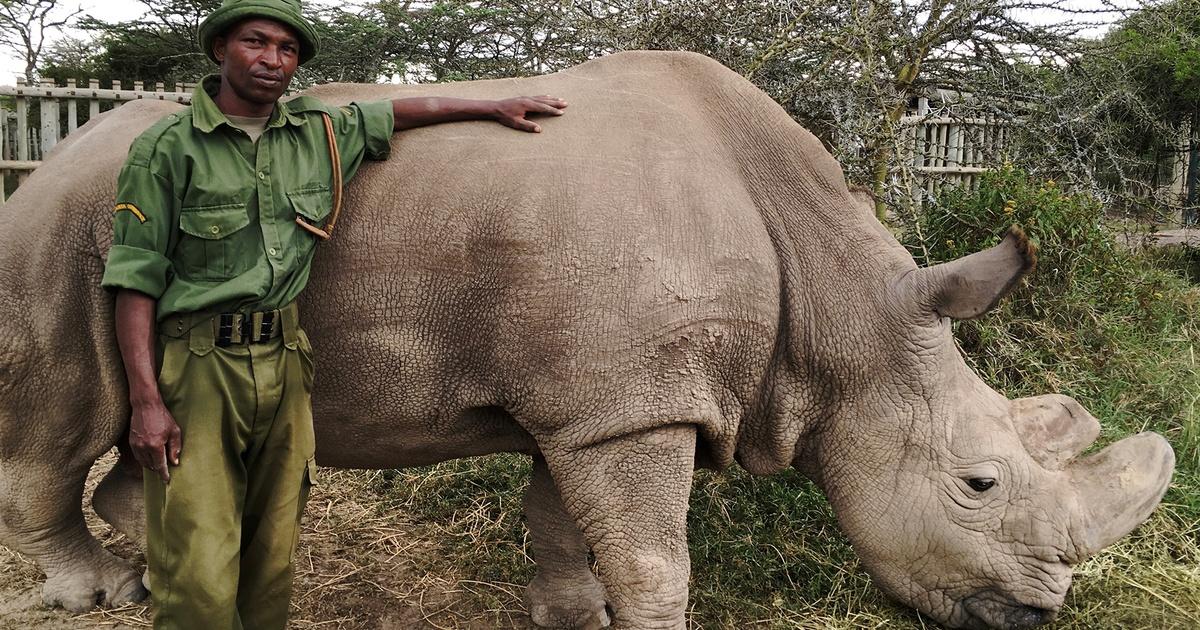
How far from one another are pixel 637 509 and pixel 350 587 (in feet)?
6.67

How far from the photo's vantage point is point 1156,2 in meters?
7.64

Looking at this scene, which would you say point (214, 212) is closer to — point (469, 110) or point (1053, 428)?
point (469, 110)

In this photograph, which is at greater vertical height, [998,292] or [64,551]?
[998,292]

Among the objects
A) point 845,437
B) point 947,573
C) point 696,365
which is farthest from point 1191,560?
point 696,365

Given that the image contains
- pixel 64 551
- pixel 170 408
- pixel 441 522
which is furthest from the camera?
pixel 441 522

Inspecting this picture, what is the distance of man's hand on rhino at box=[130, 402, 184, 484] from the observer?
2719mm

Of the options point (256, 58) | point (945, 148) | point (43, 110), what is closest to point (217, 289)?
point (256, 58)

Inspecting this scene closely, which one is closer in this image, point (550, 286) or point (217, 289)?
point (217, 289)

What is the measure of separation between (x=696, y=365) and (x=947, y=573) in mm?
1342

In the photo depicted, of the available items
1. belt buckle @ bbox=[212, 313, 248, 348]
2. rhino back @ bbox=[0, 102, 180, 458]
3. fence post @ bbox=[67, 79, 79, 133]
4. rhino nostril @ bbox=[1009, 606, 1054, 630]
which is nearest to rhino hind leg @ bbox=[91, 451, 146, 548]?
rhino back @ bbox=[0, 102, 180, 458]

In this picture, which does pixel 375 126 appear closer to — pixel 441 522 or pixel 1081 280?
pixel 441 522

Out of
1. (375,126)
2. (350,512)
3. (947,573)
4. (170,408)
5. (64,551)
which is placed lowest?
(350,512)

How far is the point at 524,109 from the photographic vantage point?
131 inches

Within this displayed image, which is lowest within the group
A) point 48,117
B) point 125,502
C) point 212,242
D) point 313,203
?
point 125,502
